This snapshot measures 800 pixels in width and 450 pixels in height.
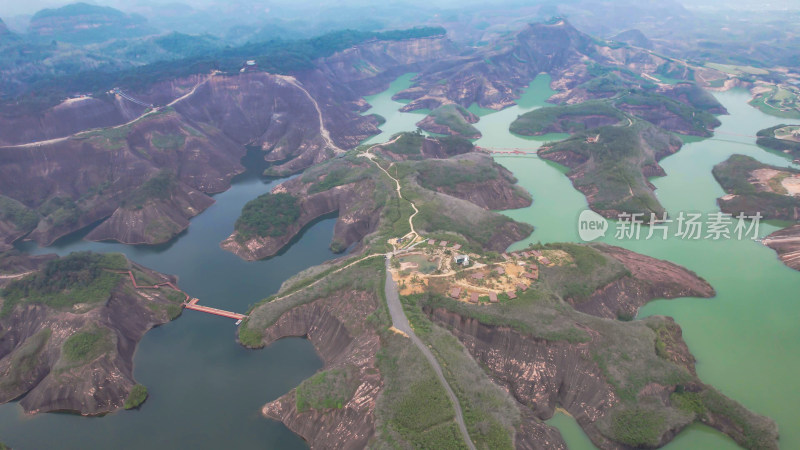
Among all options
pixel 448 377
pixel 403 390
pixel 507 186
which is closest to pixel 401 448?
pixel 403 390

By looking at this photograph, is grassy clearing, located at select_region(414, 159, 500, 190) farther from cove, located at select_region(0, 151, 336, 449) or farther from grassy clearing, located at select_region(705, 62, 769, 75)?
grassy clearing, located at select_region(705, 62, 769, 75)

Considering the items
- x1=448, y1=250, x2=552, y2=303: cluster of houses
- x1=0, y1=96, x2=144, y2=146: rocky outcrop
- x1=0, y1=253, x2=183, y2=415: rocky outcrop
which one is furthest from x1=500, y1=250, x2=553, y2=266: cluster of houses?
x1=0, y1=96, x2=144, y2=146: rocky outcrop

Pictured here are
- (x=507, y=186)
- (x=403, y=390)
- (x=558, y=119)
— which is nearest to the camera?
(x=403, y=390)

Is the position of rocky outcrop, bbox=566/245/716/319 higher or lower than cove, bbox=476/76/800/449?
higher

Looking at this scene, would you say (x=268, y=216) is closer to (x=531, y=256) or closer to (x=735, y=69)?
(x=531, y=256)

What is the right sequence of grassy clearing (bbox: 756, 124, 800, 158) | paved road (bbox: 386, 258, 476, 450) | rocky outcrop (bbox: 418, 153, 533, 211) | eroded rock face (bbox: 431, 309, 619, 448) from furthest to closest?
grassy clearing (bbox: 756, 124, 800, 158) < rocky outcrop (bbox: 418, 153, 533, 211) < eroded rock face (bbox: 431, 309, 619, 448) < paved road (bbox: 386, 258, 476, 450)

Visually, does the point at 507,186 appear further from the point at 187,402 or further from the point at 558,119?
the point at 187,402

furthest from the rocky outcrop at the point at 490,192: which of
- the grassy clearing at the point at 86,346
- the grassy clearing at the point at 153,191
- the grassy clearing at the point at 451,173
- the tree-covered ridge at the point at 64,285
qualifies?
the grassy clearing at the point at 86,346
